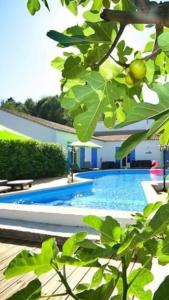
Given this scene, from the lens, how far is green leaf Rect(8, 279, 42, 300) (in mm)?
763

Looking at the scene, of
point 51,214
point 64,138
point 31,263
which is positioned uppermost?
point 64,138

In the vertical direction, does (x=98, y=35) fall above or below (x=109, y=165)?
above

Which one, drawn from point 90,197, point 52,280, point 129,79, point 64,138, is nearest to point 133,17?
point 129,79

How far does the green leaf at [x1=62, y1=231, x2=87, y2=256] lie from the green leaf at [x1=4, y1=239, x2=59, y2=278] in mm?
40

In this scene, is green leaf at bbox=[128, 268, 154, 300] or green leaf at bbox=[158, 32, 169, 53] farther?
green leaf at bbox=[128, 268, 154, 300]

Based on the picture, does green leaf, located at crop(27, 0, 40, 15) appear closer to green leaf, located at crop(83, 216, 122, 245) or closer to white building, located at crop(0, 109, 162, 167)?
green leaf, located at crop(83, 216, 122, 245)

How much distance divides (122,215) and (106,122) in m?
5.89

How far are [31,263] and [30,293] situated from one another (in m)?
0.07

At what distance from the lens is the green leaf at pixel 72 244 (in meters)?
0.86

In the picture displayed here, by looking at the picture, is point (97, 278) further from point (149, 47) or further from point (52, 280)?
point (52, 280)

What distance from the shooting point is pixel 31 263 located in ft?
2.68

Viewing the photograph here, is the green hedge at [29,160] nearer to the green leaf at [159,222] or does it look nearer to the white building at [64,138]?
the white building at [64,138]

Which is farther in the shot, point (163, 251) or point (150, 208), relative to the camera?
point (150, 208)

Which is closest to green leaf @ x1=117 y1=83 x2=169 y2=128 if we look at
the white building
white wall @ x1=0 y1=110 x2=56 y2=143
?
the white building
